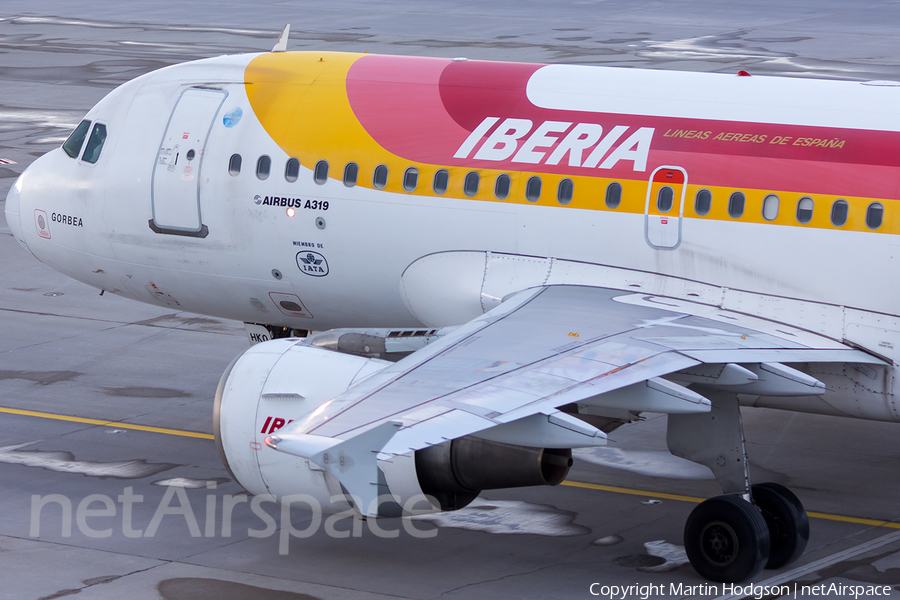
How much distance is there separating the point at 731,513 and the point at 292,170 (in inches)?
297

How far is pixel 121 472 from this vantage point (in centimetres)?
1764

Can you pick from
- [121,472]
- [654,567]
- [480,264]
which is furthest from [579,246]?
[121,472]

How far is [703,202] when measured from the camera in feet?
50.3

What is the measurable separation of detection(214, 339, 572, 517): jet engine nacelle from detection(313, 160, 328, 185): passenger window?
3.44 meters

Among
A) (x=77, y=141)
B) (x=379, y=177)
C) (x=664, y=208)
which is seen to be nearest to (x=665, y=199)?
(x=664, y=208)

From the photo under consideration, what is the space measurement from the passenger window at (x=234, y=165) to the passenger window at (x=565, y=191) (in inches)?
187

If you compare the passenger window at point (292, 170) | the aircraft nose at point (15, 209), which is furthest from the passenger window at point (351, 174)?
the aircraft nose at point (15, 209)

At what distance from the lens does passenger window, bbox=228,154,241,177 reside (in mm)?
18016

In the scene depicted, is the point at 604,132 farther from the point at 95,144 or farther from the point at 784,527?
the point at 95,144

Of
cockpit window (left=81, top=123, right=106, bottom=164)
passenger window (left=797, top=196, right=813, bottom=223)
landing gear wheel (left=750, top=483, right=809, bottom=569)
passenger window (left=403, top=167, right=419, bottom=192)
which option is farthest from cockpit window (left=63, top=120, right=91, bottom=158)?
landing gear wheel (left=750, top=483, right=809, bottom=569)

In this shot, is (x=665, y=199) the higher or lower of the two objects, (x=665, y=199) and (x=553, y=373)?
the higher

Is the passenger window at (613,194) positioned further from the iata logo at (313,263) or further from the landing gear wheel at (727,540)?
the iata logo at (313,263)

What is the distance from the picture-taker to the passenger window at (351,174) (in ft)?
56.5

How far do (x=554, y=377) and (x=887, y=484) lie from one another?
7351 mm
